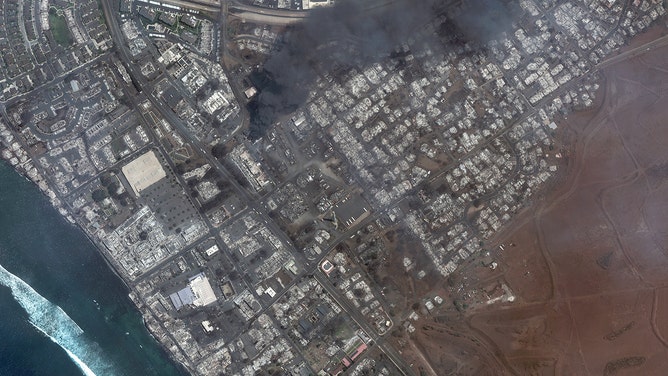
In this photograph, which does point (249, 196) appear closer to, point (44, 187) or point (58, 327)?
point (44, 187)

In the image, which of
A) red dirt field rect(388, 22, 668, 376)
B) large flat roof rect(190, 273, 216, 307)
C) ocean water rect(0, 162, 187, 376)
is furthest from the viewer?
ocean water rect(0, 162, 187, 376)

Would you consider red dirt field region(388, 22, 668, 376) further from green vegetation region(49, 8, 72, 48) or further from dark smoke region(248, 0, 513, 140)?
green vegetation region(49, 8, 72, 48)

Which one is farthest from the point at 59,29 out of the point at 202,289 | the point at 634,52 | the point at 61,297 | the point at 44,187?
the point at 634,52

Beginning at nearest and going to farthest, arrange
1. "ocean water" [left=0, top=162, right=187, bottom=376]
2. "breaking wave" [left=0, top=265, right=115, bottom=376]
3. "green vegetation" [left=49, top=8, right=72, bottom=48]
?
"ocean water" [left=0, top=162, right=187, bottom=376], "breaking wave" [left=0, top=265, right=115, bottom=376], "green vegetation" [left=49, top=8, right=72, bottom=48]

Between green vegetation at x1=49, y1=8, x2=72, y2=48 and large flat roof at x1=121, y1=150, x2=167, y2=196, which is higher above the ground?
green vegetation at x1=49, y1=8, x2=72, y2=48

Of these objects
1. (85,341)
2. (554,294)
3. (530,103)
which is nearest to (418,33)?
(530,103)

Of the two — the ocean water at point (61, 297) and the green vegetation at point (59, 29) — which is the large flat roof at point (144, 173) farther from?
the green vegetation at point (59, 29)

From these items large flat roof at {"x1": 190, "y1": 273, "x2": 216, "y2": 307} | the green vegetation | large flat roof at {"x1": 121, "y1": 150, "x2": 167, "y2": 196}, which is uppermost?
the green vegetation

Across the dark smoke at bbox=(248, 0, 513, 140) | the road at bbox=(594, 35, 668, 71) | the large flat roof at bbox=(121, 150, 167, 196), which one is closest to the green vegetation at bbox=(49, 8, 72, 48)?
the large flat roof at bbox=(121, 150, 167, 196)
